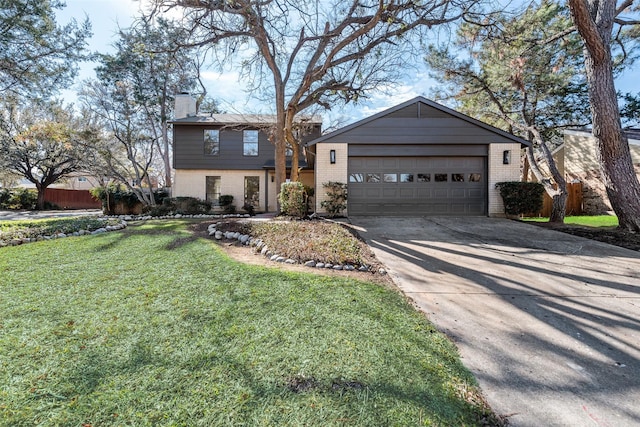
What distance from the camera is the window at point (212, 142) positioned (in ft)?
47.0

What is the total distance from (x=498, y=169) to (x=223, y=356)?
437 inches

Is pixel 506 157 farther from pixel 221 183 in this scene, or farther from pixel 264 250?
pixel 221 183

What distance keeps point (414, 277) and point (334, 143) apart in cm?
726

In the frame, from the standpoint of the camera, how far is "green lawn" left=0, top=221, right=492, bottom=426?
5.07ft

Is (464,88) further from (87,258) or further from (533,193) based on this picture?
(87,258)

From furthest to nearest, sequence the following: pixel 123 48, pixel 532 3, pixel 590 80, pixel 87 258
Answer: pixel 123 48, pixel 532 3, pixel 590 80, pixel 87 258

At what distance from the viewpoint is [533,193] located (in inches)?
379

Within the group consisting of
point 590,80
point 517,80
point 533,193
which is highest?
point 517,80

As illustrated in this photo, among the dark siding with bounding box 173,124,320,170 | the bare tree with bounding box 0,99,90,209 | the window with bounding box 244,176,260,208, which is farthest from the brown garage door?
the bare tree with bounding box 0,99,90,209

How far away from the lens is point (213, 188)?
1470 centimetres

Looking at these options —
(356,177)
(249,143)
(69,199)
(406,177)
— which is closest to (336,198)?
(356,177)

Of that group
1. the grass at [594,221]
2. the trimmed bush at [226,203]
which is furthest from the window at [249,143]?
the grass at [594,221]

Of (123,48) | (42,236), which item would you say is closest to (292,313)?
(42,236)

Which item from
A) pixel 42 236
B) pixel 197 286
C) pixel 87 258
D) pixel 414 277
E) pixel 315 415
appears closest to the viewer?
pixel 315 415
